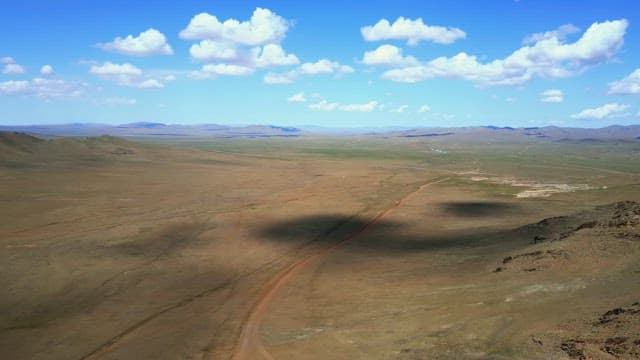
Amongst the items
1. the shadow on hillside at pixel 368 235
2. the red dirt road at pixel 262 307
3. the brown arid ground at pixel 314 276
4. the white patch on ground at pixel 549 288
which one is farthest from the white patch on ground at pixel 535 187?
the white patch on ground at pixel 549 288

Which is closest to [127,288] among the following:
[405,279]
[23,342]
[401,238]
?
[23,342]

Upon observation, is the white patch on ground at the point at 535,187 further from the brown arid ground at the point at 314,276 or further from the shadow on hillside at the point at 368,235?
the shadow on hillside at the point at 368,235

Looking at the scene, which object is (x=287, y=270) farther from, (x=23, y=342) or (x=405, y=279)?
(x=23, y=342)

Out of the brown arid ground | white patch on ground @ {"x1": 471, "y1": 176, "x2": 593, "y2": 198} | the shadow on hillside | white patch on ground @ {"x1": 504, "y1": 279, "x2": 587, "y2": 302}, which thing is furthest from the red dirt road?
white patch on ground @ {"x1": 471, "y1": 176, "x2": 593, "y2": 198}

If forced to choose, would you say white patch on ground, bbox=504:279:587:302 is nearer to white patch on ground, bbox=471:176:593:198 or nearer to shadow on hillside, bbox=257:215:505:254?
shadow on hillside, bbox=257:215:505:254

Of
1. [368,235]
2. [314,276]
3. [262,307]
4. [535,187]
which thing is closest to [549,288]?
[262,307]
